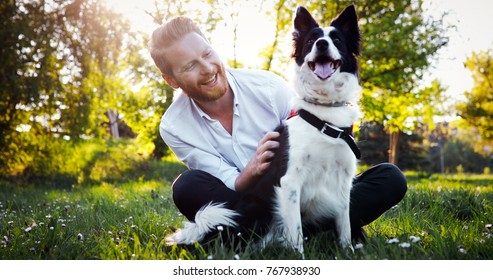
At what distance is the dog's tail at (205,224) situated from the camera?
2479 millimetres

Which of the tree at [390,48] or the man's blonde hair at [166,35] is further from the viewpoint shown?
the tree at [390,48]

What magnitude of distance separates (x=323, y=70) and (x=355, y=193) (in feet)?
2.83

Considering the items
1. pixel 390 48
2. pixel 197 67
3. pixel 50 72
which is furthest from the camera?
pixel 390 48

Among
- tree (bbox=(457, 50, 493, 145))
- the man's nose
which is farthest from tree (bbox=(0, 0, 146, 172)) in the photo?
tree (bbox=(457, 50, 493, 145))

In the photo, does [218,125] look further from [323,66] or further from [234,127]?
[323,66]

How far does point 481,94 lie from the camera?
19.8 feet

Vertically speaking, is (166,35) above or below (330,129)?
above

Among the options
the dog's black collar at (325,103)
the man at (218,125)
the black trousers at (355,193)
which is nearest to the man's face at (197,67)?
the man at (218,125)

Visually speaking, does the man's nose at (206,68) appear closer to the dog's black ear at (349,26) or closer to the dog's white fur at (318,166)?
the dog's white fur at (318,166)

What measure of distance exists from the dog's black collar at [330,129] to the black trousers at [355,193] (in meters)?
0.39

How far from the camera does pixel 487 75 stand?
5.57 metres

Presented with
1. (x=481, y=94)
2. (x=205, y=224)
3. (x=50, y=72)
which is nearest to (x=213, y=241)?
(x=205, y=224)

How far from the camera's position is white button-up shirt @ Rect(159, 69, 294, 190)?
2.89m

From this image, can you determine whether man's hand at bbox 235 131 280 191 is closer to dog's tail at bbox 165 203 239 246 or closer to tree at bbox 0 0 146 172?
dog's tail at bbox 165 203 239 246
